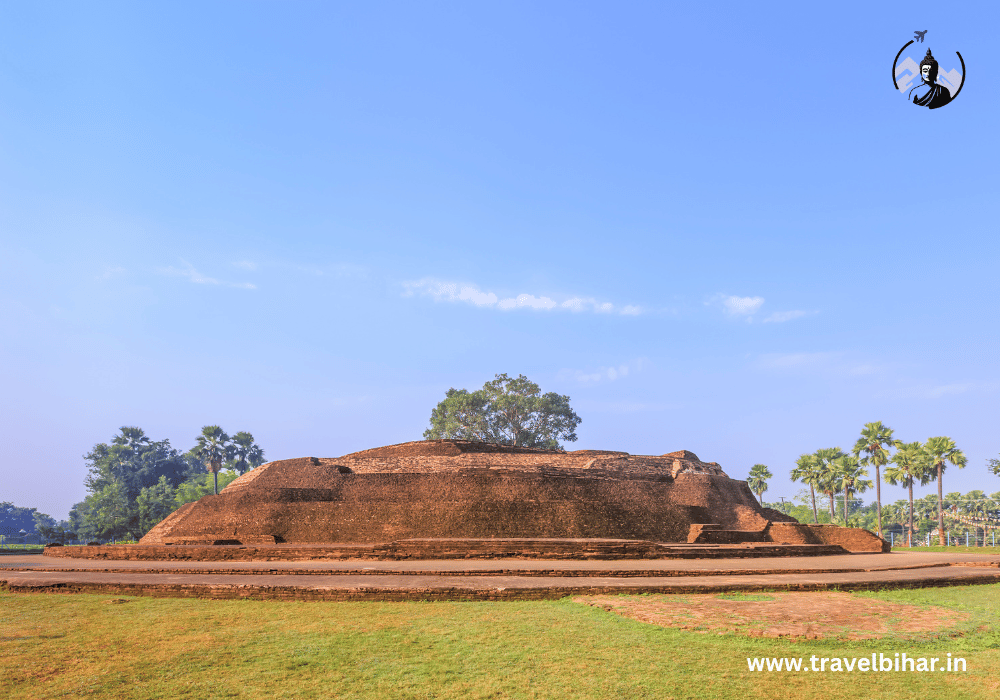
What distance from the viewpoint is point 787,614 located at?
7.54 meters

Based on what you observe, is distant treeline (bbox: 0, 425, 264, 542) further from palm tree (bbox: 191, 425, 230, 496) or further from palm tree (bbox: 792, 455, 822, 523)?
palm tree (bbox: 792, 455, 822, 523)

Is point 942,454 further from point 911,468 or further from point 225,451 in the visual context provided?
point 225,451

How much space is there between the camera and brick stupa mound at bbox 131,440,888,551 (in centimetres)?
1817

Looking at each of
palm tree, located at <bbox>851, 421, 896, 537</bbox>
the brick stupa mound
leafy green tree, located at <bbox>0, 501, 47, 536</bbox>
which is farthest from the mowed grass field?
leafy green tree, located at <bbox>0, 501, 47, 536</bbox>

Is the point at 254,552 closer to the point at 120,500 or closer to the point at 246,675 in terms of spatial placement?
the point at 246,675

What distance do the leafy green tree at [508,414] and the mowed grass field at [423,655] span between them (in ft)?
133

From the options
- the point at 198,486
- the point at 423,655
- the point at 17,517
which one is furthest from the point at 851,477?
the point at 17,517

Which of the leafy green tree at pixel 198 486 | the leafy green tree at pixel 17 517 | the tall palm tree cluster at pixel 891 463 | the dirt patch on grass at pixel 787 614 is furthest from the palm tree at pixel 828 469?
the leafy green tree at pixel 17 517

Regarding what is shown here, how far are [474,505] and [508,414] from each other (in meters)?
30.4

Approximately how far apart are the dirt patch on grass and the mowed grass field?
0.26 metres

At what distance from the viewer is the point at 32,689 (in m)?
4.76

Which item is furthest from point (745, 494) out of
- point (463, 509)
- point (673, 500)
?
point (463, 509)

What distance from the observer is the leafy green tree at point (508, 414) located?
1917 inches

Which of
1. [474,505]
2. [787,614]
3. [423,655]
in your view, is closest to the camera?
[423,655]
